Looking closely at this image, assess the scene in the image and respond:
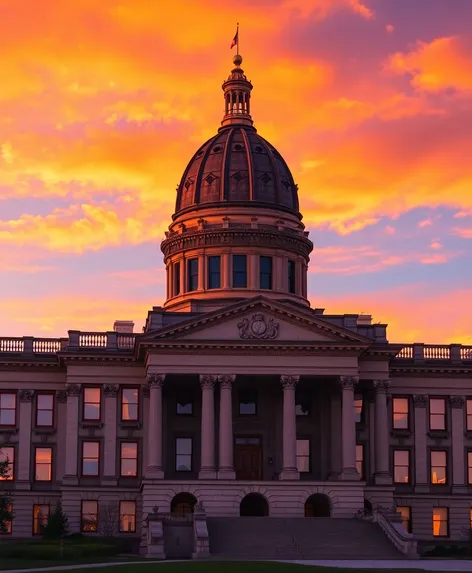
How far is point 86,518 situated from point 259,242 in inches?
1002

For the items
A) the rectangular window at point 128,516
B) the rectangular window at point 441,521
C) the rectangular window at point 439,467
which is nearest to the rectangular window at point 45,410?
the rectangular window at point 128,516

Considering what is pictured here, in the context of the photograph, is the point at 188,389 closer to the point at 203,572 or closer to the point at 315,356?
the point at 315,356

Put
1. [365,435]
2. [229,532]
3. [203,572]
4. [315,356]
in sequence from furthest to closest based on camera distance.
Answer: [365,435], [315,356], [229,532], [203,572]

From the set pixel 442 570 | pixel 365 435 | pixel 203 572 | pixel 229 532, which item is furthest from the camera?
pixel 365 435

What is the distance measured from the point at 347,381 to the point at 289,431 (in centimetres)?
524

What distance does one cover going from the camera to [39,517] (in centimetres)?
10019

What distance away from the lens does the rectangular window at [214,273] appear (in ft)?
355

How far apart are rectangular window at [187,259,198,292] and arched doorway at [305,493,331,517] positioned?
67.8 feet

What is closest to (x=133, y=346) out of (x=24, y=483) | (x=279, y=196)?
(x=24, y=483)

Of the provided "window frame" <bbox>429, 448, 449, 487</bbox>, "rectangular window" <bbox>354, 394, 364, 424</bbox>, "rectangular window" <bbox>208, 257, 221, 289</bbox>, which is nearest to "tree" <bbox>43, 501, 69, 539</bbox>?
"rectangular window" <bbox>354, 394, 364, 424</bbox>

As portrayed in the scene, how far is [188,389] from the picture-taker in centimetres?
10031

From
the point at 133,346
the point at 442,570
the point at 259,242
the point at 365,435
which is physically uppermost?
the point at 259,242

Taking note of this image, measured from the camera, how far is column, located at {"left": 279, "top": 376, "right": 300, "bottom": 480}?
9250 cm

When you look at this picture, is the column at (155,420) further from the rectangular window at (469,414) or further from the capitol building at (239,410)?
the rectangular window at (469,414)
